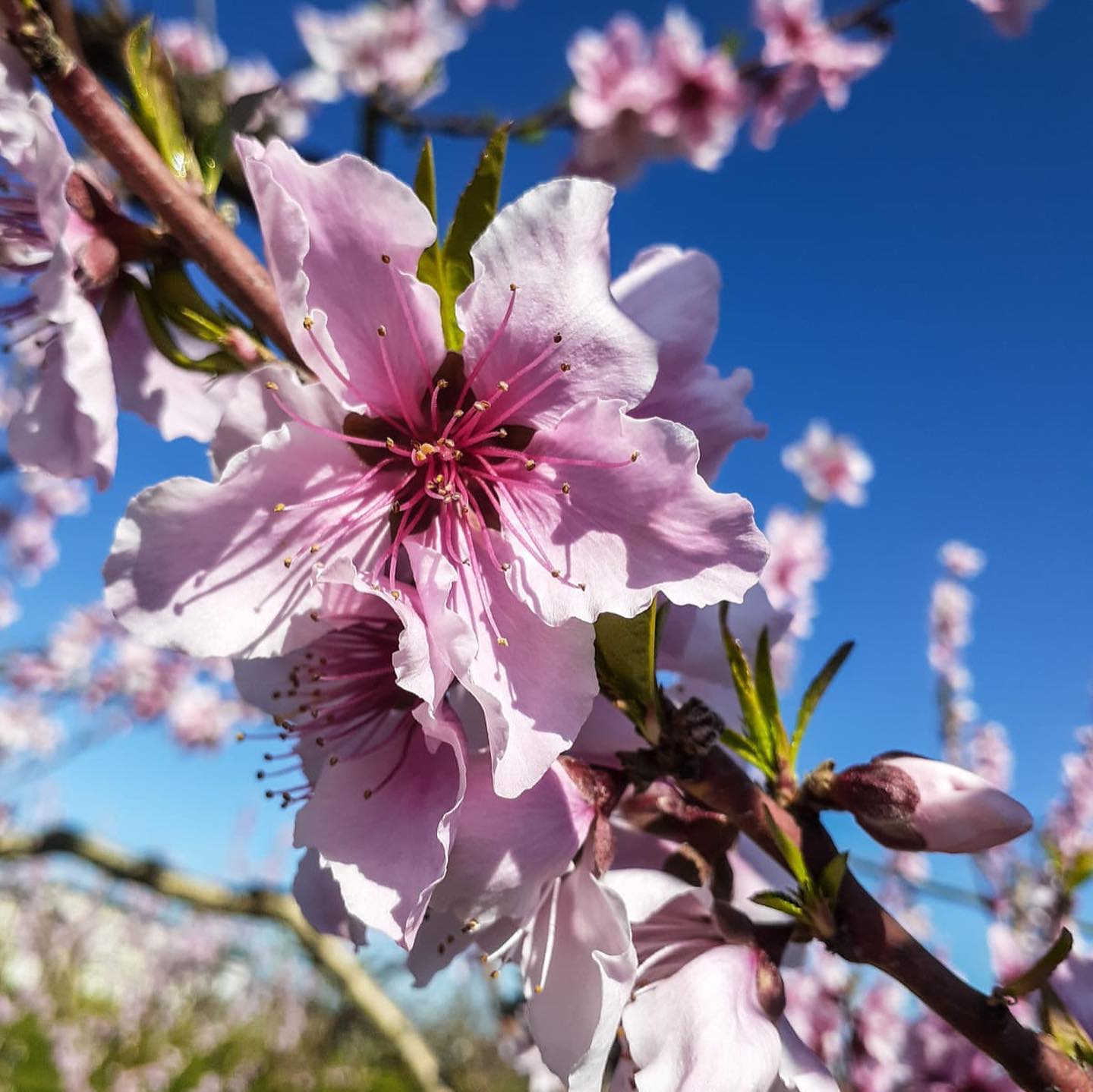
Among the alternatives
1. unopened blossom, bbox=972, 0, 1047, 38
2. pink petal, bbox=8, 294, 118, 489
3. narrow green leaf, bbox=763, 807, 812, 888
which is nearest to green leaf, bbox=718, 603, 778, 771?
narrow green leaf, bbox=763, 807, 812, 888

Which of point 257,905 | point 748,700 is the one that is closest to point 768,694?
point 748,700

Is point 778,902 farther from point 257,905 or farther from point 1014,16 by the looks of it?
point 1014,16

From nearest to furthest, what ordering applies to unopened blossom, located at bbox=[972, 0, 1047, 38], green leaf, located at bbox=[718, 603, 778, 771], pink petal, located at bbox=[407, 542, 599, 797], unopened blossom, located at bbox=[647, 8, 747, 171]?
pink petal, located at bbox=[407, 542, 599, 797] < green leaf, located at bbox=[718, 603, 778, 771] < unopened blossom, located at bbox=[972, 0, 1047, 38] < unopened blossom, located at bbox=[647, 8, 747, 171]

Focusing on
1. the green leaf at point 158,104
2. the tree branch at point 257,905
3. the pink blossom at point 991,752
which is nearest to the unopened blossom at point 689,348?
the green leaf at point 158,104

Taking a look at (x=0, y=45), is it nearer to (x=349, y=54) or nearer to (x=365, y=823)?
(x=365, y=823)

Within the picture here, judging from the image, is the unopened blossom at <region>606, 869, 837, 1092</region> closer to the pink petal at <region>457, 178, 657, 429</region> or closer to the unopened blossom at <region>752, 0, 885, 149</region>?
the pink petal at <region>457, 178, 657, 429</region>

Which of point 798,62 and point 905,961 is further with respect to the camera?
point 798,62
